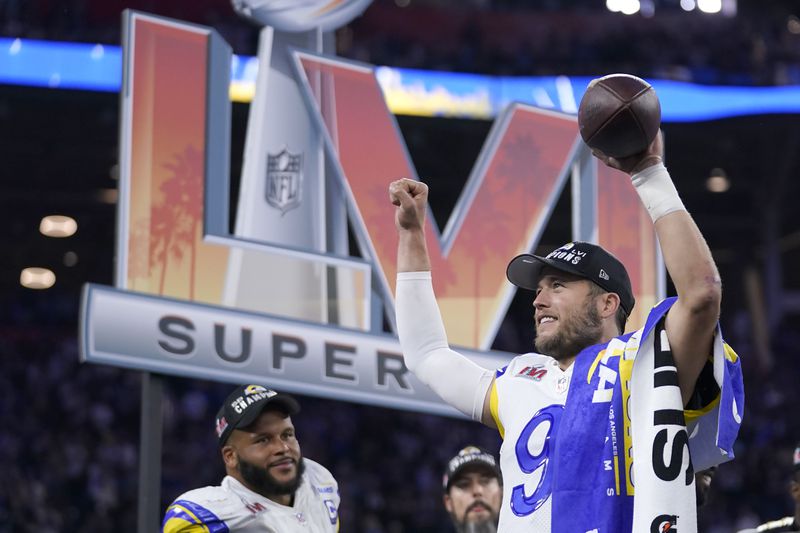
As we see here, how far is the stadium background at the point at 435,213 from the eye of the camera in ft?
51.0

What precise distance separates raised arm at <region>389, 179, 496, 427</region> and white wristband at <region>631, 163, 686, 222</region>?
0.76m

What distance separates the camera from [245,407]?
4496 mm

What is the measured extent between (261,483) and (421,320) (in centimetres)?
136

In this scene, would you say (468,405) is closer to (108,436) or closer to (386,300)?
(386,300)

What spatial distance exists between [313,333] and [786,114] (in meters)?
11.0

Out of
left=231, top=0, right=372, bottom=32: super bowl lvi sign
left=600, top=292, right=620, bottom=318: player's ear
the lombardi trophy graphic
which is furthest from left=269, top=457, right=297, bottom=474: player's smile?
left=231, top=0, right=372, bottom=32: super bowl lvi sign

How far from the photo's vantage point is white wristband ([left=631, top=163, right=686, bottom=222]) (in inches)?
104

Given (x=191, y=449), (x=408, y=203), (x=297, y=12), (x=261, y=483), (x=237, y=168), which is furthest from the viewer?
(x=237, y=168)

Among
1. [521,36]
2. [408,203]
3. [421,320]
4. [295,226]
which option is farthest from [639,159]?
[521,36]

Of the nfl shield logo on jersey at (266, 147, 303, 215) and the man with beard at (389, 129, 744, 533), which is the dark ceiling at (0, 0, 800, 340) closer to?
the nfl shield logo on jersey at (266, 147, 303, 215)

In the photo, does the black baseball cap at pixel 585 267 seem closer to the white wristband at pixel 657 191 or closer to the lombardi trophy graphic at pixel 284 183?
the white wristband at pixel 657 191

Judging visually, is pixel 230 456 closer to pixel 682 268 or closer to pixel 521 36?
pixel 682 268

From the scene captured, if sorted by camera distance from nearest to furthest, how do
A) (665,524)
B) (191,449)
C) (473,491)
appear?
(665,524)
(473,491)
(191,449)

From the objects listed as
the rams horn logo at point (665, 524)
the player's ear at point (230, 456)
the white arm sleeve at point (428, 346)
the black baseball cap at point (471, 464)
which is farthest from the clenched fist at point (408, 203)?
the black baseball cap at point (471, 464)
